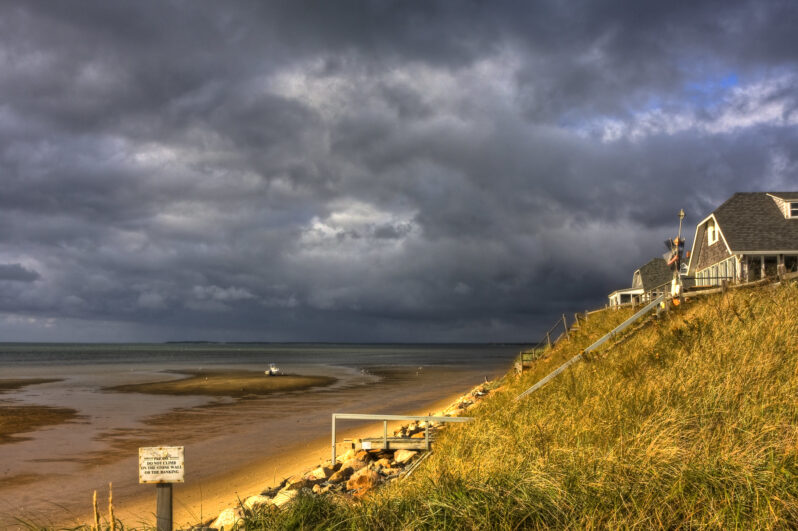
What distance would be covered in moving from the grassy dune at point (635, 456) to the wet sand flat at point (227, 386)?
104 ft

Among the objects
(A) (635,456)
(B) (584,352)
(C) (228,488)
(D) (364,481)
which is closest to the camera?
(A) (635,456)

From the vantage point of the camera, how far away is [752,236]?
31.9m

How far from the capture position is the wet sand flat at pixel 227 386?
1631 inches

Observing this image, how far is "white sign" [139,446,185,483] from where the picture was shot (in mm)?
5969

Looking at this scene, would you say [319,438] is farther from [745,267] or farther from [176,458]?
[745,267]

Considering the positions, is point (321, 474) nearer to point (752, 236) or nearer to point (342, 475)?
point (342, 475)

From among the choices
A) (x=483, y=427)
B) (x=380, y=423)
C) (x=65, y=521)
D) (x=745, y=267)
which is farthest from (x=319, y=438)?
(x=745, y=267)

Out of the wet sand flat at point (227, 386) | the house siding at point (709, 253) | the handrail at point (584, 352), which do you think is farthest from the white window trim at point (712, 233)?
the wet sand flat at point (227, 386)

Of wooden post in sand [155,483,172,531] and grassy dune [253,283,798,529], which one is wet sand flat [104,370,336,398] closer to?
grassy dune [253,283,798,529]

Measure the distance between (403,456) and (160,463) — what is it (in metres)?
9.47

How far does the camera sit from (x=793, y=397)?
9.08 metres

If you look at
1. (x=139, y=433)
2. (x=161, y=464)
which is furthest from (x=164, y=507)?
(x=139, y=433)

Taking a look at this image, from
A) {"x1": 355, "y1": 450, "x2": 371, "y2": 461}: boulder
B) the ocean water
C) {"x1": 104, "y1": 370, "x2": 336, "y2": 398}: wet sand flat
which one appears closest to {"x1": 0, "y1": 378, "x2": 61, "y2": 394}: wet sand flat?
the ocean water

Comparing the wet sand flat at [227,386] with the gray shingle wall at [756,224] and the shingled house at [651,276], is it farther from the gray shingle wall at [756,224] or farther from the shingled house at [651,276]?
the gray shingle wall at [756,224]
